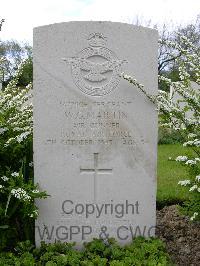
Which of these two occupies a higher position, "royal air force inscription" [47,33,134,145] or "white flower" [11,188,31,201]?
"royal air force inscription" [47,33,134,145]

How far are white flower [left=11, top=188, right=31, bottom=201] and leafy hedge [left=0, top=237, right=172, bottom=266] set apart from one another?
460 millimetres

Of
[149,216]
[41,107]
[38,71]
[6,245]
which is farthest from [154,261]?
[38,71]

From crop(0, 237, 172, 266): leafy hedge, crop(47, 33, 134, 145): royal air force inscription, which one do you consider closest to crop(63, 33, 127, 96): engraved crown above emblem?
crop(47, 33, 134, 145): royal air force inscription

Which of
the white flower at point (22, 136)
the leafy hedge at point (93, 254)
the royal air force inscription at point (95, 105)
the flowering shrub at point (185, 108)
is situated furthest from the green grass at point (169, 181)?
the white flower at point (22, 136)

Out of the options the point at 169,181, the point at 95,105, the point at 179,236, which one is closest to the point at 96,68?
the point at 95,105

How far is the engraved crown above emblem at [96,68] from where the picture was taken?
3.76m

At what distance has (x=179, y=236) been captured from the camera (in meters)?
4.19

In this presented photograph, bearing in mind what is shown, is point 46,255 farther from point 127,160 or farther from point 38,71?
point 38,71

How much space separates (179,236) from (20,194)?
1.57 metres

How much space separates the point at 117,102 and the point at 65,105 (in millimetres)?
428

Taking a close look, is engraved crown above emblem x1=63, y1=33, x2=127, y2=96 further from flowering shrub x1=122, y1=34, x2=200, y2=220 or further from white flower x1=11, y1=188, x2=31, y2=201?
white flower x1=11, y1=188, x2=31, y2=201

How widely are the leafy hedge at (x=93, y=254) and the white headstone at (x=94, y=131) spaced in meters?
0.15

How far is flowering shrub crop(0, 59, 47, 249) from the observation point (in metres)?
3.62

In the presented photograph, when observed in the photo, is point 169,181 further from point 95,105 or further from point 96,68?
point 96,68
